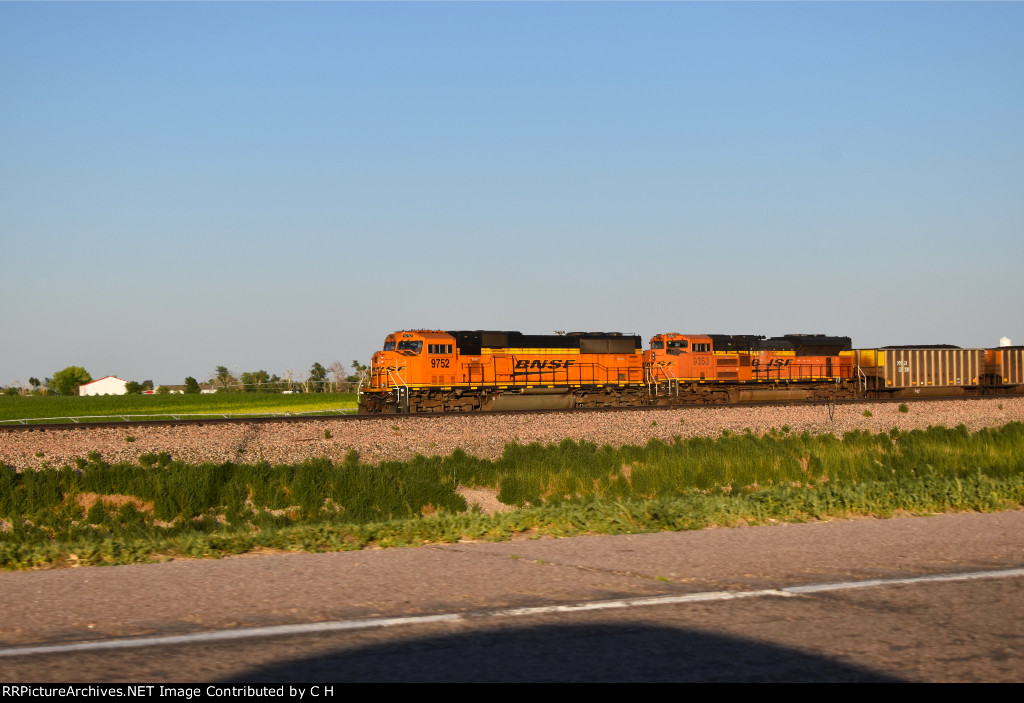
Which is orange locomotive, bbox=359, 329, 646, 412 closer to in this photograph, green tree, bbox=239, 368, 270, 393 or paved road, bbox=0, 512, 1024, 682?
paved road, bbox=0, 512, 1024, 682

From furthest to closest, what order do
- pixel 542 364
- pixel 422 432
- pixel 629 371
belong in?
pixel 629 371, pixel 542 364, pixel 422 432

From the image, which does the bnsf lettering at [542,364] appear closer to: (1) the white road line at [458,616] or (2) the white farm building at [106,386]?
(1) the white road line at [458,616]

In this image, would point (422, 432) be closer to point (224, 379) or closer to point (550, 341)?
point (550, 341)

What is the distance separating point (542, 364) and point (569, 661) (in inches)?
1316

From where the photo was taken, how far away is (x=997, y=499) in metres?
10.6

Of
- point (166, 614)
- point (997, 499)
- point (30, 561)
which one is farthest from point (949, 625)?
point (30, 561)

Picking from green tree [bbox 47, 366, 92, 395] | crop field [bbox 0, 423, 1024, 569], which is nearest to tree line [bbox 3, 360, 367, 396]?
green tree [bbox 47, 366, 92, 395]

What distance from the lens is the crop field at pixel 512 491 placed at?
930 centimetres

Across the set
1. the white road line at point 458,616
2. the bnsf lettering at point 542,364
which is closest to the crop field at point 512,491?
the white road line at point 458,616

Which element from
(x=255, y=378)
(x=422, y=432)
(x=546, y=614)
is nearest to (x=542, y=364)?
(x=422, y=432)

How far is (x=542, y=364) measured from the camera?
38.3 m

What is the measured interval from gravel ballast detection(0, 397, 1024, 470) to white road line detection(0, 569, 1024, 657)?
1963 centimetres

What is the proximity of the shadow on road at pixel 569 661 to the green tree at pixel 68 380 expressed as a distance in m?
127

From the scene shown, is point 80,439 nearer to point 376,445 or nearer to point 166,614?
point 376,445
